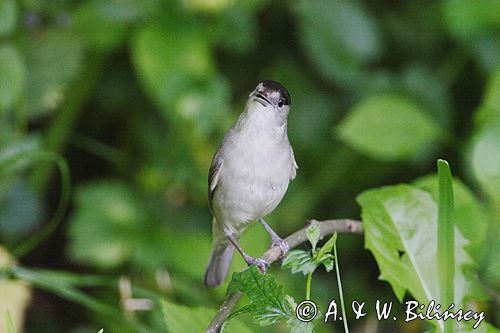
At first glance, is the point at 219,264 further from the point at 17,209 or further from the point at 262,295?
the point at 262,295

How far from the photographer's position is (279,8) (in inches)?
153

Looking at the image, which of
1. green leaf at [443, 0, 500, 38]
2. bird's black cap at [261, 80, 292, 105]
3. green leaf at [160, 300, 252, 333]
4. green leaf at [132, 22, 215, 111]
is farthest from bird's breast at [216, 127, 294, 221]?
green leaf at [443, 0, 500, 38]

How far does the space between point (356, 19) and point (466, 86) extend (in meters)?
0.65

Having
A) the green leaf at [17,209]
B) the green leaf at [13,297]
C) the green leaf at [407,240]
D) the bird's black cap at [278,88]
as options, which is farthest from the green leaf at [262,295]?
Answer: the green leaf at [17,209]

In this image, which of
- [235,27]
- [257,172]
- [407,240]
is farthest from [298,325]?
[235,27]

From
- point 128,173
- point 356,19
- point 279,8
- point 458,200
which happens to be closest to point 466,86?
point 356,19

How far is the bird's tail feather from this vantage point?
2.53m

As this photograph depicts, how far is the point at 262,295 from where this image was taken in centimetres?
133

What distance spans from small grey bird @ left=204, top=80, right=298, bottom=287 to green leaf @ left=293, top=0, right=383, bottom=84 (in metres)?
1.49

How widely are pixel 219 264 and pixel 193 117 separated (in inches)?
28.1

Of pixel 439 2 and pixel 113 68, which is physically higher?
pixel 439 2

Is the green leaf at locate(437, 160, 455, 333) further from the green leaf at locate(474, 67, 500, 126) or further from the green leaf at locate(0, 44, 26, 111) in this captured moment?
the green leaf at locate(0, 44, 26, 111)

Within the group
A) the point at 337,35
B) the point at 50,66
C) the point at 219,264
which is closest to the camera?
Result: the point at 219,264

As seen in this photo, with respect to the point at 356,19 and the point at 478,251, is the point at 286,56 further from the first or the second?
the point at 478,251
